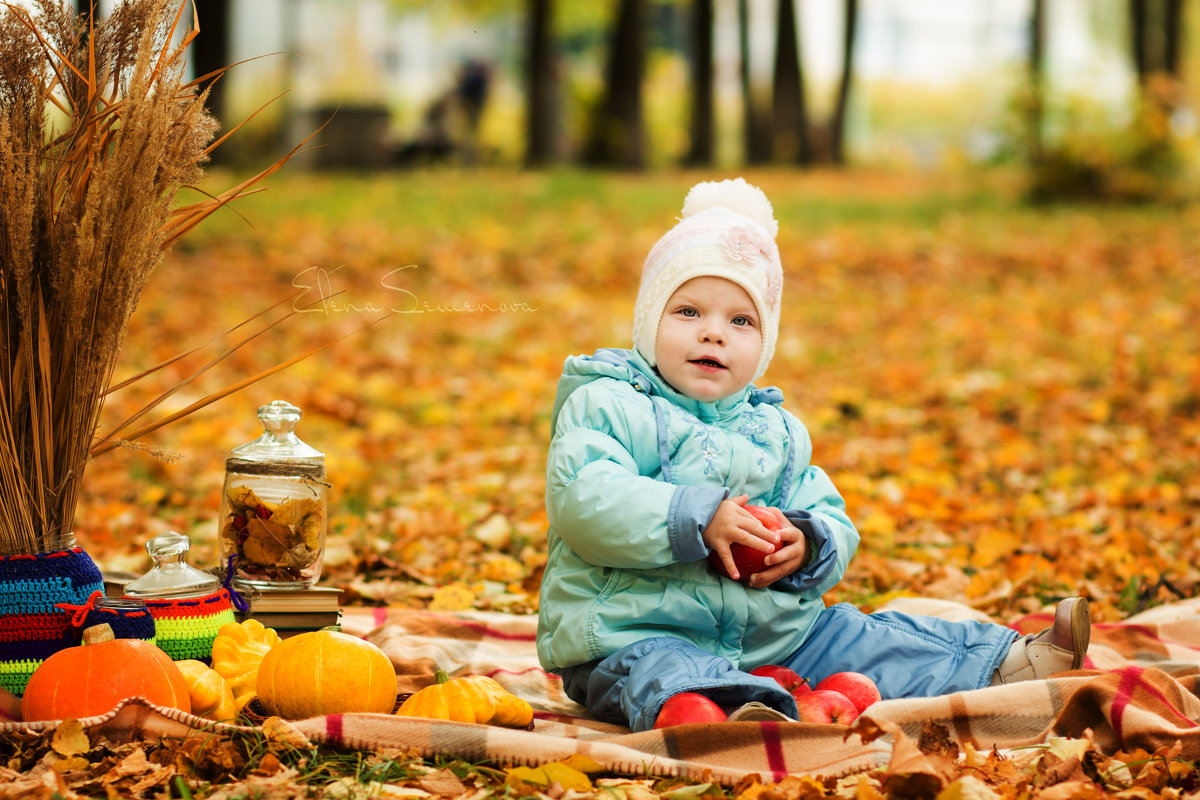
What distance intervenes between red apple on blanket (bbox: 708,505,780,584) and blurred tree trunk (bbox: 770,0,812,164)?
761 inches

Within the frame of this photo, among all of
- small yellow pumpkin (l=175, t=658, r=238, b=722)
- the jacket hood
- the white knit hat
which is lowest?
small yellow pumpkin (l=175, t=658, r=238, b=722)

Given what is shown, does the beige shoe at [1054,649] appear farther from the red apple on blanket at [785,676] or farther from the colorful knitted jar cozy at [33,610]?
the colorful knitted jar cozy at [33,610]

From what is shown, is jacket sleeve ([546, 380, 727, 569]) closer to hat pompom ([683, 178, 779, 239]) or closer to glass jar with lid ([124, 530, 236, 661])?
hat pompom ([683, 178, 779, 239])

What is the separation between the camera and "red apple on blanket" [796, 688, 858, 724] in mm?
2537

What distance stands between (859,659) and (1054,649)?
17.3 inches

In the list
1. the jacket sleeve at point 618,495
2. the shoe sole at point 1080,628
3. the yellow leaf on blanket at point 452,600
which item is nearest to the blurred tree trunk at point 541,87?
the yellow leaf on blanket at point 452,600

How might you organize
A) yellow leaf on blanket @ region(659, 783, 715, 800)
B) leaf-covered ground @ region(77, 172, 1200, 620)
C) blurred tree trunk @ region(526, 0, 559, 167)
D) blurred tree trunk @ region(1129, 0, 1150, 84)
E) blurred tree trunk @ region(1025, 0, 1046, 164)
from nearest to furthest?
yellow leaf on blanket @ region(659, 783, 715, 800) < leaf-covered ground @ region(77, 172, 1200, 620) < blurred tree trunk @ region(1025, 0, 1046, 164) < blurred tree trunk @ region(1129, 0, 1150, 84) < blurred tree trunk @ region(526, 0, 559, 167)

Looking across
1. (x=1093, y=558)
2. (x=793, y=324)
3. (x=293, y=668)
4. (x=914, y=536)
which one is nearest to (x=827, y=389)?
(x=793, y=324)

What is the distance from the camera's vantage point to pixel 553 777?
2158 mm

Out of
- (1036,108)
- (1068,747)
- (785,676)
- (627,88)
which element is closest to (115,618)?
(785,676)

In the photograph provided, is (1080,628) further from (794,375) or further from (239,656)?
(794,375)

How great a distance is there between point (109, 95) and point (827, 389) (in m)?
5.56

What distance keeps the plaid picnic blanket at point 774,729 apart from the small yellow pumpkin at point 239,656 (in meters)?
0.28

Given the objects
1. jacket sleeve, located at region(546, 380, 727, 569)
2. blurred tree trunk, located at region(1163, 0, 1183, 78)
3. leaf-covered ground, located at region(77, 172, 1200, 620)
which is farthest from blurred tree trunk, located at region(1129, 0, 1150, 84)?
jacket sleeve, located at region(546, 380, 727, 569)
